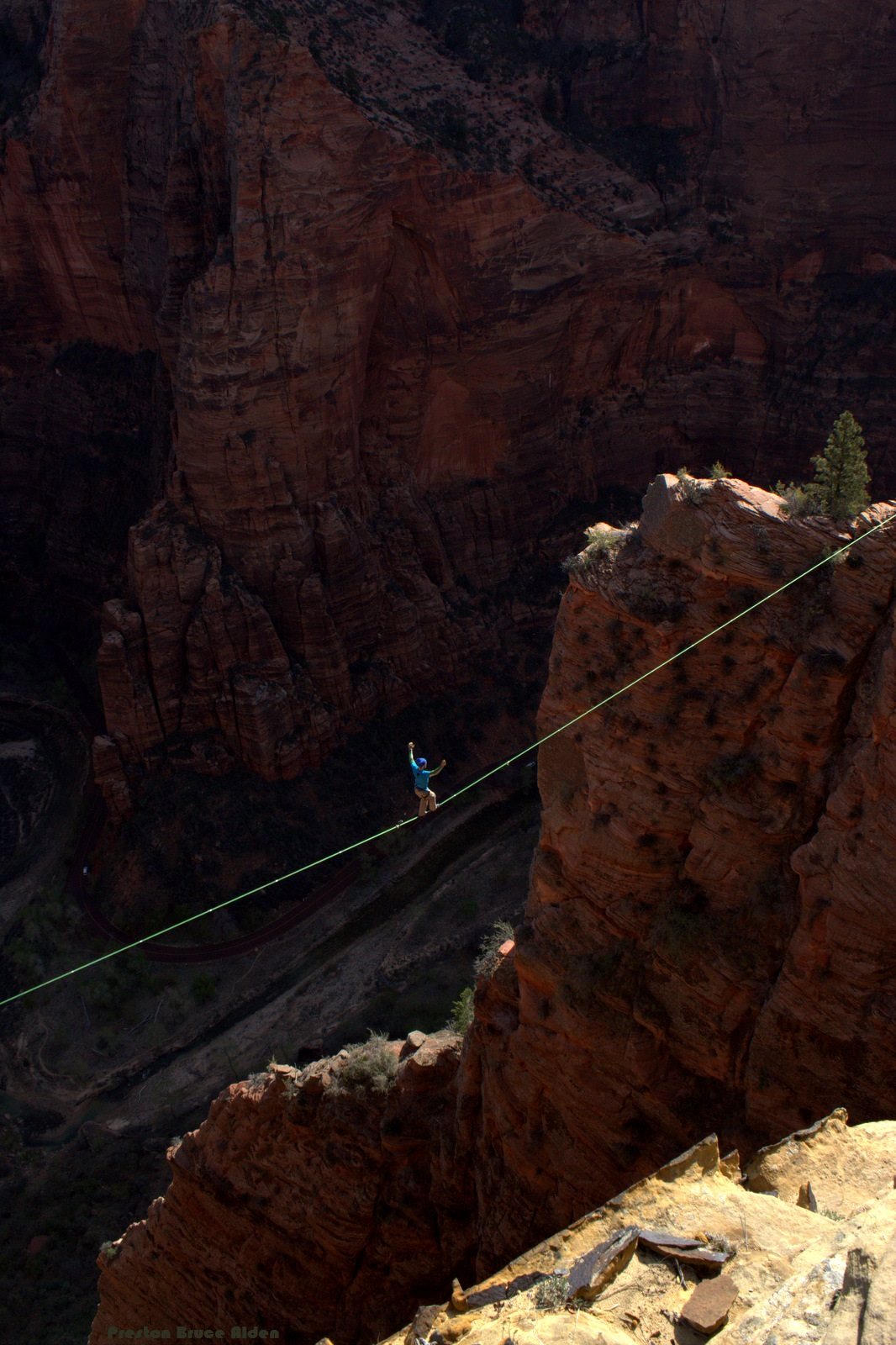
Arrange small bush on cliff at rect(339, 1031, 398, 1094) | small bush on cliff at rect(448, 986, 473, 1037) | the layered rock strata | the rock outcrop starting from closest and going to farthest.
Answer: the rock outcrop → the layered rock strata → small bush on cliff at rect(339, 1031, 398, 1094) → small bush on cliff at rect(448, 986, 473, 1037)

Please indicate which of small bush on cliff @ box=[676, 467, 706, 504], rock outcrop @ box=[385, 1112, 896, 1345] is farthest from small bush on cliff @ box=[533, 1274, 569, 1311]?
small bush on cliff @ box=[676, 467, 706, 504]

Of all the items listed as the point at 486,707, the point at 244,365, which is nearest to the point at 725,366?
the point at 486,707

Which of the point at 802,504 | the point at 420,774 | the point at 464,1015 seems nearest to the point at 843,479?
the point at 802,504

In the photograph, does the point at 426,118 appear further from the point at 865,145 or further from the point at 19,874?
the point at 19,874

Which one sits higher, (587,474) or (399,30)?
(399,30)

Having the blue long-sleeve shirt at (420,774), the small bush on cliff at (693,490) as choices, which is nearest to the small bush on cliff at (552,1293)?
the small bush on cliff at (693,490)

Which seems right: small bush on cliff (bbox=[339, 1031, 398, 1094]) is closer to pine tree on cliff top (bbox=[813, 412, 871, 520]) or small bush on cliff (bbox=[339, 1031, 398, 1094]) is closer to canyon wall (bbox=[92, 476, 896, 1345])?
canyon wall (bbox=[92, 476, 896, 1345])
